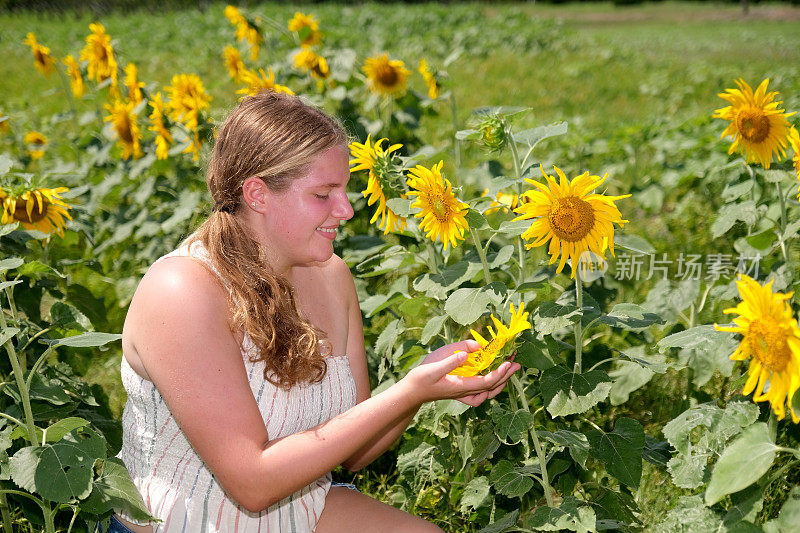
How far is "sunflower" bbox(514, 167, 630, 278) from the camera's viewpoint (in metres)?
1.79

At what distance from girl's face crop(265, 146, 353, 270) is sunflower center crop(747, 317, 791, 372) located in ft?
2.84

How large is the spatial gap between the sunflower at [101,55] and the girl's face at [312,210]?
2654 mm

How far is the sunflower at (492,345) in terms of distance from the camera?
1723 mm

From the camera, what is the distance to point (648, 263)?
4.14 metres

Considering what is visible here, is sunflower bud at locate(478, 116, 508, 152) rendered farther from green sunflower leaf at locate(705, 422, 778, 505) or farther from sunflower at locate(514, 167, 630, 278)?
green sunflower leaf at locate(705, 422, 778, 505)

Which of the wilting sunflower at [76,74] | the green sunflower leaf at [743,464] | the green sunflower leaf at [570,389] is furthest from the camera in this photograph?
the wilting sunflower at [76,74]

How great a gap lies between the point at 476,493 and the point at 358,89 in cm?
229

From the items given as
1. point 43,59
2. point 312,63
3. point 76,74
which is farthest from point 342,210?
point 43,59

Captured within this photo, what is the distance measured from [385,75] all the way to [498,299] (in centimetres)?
217

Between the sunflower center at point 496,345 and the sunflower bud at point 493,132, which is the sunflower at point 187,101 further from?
the sunflower center at point 496,345

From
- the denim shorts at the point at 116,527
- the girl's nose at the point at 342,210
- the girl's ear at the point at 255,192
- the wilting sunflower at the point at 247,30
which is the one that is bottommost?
the denim shorts at the point at 116,527

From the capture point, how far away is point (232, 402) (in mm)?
1760

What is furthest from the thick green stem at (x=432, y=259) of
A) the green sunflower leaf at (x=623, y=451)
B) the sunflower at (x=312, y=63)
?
the sunflower at (x=312, y=63)

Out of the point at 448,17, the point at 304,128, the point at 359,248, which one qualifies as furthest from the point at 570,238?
the point at 448,17
